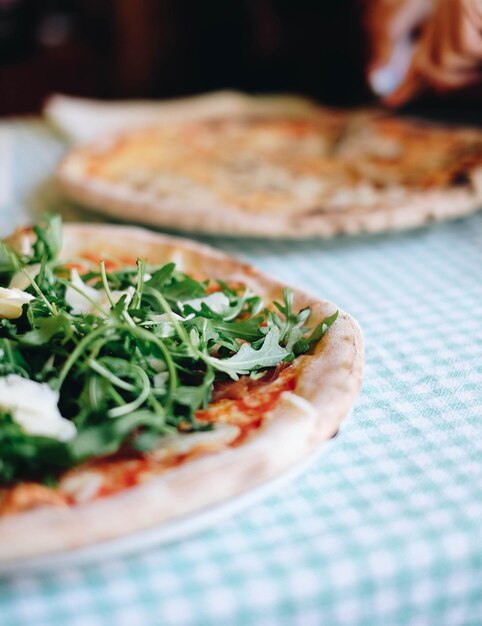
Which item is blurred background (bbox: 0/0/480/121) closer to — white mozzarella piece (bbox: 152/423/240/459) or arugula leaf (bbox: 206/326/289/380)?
arugula leaf (bbox: 206/326/289/380)

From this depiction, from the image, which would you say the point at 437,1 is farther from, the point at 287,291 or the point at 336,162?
the point at 287,291

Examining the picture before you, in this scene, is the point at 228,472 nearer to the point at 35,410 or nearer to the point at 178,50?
the point at 35,410

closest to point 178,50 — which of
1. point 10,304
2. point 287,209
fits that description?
point 287,209

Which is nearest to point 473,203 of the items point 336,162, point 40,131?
point 336,162

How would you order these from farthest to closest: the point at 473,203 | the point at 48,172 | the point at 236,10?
the point at 236,10 < the point at 48,172 < the point at 473,203

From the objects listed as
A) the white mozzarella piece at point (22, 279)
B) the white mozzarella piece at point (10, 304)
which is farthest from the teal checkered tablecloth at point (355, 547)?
the white mozzarella piece at point (22, 279)

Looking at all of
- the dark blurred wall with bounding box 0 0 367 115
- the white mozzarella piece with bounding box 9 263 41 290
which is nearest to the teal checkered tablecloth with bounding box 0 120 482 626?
the white mozzarella piece with bounding box 9 263 41 290
